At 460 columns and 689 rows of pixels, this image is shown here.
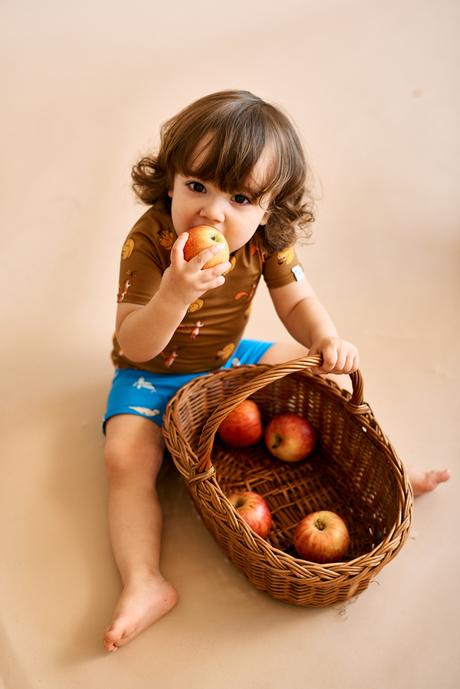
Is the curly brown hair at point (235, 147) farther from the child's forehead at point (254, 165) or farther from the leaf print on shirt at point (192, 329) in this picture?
the leaf print on shirt at point (192, 329)

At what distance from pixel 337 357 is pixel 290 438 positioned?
24 cm

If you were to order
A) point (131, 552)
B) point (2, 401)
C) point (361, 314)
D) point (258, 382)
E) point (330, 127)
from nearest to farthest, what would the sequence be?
point (258, 382), point (131, 552), point (2, 401), point (361, 314), point (330, 127)

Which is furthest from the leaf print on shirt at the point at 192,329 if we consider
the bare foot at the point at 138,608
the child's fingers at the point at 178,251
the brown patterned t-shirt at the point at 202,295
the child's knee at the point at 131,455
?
the bare foot at the point at 138,608

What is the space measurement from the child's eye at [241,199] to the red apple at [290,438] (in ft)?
1.51

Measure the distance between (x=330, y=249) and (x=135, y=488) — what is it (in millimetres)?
970

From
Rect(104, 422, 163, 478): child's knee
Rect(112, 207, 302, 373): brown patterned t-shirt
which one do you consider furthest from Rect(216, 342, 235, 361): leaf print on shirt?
Rect(104, 422, 163, 478): child's knee

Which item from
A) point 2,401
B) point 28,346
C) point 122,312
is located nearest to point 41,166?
point 28,346

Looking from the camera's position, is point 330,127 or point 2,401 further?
point 330,127

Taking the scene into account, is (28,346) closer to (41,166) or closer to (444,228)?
(41,166)

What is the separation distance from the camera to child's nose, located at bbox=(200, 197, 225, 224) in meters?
1.10

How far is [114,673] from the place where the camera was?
1.07 metres

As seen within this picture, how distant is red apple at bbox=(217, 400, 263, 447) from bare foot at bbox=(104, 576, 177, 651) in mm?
323

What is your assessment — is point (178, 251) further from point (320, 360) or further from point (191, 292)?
point (320, 360)

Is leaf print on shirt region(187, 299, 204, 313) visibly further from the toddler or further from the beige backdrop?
the beige backdrop
